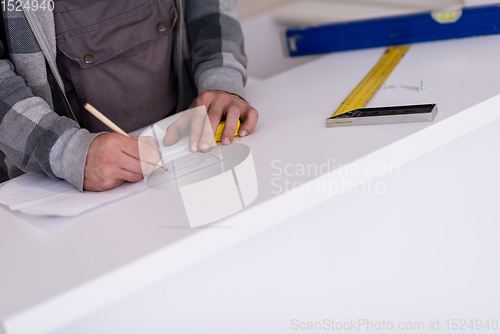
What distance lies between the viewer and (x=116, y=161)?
0.75m

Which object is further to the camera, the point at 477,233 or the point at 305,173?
the point at 477,233

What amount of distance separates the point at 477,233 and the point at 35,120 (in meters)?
0.91

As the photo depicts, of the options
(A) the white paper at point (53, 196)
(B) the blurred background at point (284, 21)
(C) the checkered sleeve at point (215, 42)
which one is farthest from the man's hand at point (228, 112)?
(B) the blurred background at point (284, 21)

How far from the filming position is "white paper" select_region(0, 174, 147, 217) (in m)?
0.72

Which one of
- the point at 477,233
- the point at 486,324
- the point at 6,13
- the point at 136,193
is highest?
the point at 6,13

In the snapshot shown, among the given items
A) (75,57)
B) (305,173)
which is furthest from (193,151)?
(75,57)

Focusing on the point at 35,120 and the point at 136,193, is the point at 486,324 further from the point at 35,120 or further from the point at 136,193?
the point at 35,120

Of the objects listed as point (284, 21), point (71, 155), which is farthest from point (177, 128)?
point (284, 21)

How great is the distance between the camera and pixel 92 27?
3.46 feet

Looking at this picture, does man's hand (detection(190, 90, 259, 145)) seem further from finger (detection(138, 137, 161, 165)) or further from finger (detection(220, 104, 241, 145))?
finger (detection(138, 137, 161, 165))

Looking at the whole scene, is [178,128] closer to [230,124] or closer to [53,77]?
[230,124]

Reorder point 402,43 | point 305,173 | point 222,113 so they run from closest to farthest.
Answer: point 305,173, point 222,113, point 402,43

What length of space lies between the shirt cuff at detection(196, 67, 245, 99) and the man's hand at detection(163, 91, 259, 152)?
7cm

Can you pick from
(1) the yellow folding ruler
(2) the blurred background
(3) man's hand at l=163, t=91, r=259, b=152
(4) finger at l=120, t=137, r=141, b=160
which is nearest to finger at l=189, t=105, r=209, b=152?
(3) man's hand at l=163, t=91, r=259, b=152
